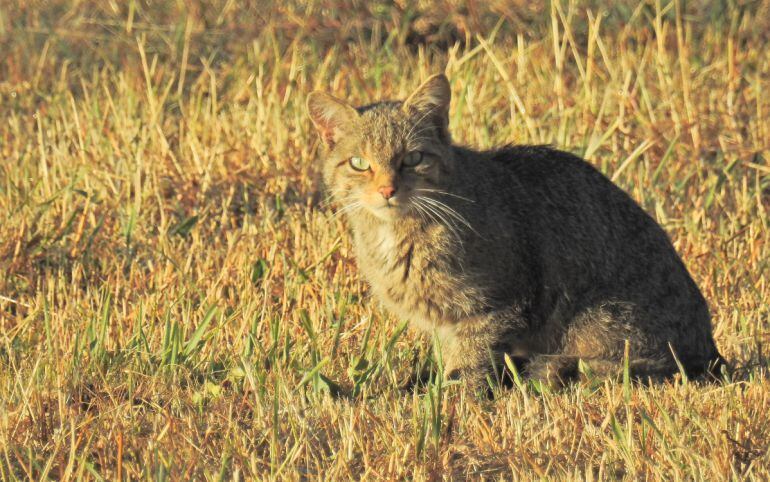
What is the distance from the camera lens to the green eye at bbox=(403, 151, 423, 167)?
443 centimetres

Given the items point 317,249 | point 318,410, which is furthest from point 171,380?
point 317,249

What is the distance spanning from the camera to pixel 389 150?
441 cm

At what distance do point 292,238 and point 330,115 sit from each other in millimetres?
1229

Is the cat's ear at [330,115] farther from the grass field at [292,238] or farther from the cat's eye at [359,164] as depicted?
the grass field at [292,238]

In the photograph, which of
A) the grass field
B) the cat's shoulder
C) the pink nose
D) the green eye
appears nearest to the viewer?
the grass field

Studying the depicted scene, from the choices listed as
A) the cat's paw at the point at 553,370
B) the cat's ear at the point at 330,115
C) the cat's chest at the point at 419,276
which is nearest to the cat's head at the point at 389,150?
the cat's ear at the point at 330,115

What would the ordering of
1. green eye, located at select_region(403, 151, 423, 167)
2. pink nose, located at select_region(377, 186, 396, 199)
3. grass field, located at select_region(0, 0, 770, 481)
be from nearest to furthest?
grass field, located at select_region(0, 0, 770, 481) → pink nose, located at select_region(377, 186, 396, 199) → green eye, located at select_region(403, 151, 423, 167)

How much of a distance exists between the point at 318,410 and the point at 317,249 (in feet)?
5.48

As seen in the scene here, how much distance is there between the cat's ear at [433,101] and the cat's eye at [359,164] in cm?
27

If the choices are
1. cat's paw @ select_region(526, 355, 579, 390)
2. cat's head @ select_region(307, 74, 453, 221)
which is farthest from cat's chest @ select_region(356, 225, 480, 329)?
cat's paw @ select_region(526, 355, 579, 390)

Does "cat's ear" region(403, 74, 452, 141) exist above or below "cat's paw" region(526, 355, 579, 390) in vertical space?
above

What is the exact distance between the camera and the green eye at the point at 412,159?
4.43 metres

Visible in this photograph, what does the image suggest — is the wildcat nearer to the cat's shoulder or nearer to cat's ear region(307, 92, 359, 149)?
cat's ear region(307, 92, 359, 149)

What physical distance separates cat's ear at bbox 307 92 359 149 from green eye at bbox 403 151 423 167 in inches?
11.2
